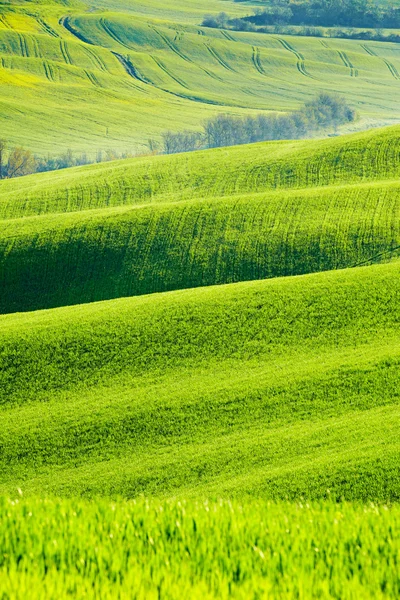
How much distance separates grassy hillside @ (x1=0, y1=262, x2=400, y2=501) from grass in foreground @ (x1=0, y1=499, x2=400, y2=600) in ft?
27.8

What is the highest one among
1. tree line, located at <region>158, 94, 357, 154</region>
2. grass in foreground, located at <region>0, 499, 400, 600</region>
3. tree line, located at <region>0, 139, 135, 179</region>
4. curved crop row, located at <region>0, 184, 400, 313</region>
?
grass in foreground, located at <region>0, 499, 400, 600</region>

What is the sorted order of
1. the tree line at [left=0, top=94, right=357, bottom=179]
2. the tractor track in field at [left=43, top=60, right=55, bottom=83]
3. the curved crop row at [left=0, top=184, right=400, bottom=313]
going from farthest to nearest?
the tractor track in field at [left=43, top=60, right=55, bottom=83], the tree line at [left=0, top=94, right=357, bottom=179], the curved crop row at [left=0, top=184, right=400, bottom=313]

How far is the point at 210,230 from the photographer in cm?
3772

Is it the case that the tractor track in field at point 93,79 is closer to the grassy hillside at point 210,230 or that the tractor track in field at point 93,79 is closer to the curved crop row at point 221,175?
the curved crop row at point 221,175

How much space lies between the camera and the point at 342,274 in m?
27.4

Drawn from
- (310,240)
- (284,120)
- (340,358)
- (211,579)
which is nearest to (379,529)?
(211,579)

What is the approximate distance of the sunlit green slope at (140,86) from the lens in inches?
5738

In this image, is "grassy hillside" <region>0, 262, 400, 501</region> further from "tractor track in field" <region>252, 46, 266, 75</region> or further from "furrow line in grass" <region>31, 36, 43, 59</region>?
"tractor track in field" <region>252, 46, 266, 75</region>

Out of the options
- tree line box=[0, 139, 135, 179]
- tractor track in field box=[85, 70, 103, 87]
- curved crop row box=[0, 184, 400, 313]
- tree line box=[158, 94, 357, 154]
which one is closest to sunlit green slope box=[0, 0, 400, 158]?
tractor track in field box=[85, 70, 103, 87]

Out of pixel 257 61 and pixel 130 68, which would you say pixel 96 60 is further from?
pixel 257 61

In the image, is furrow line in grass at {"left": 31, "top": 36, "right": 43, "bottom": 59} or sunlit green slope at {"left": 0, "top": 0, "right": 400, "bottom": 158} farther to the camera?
furrow line in grass at {"left": 31, "top": 36, "right": 43, "bottom": 59}

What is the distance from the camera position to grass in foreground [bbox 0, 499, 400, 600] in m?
4.98

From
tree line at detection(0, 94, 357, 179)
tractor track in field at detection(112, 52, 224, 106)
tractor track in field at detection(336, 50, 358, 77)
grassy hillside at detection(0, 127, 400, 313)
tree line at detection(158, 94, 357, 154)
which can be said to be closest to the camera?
grassy hillside at detection(0, 127, 400, 313)

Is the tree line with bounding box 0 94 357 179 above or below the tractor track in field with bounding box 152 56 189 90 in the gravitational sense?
below
